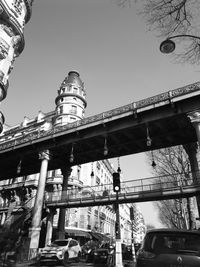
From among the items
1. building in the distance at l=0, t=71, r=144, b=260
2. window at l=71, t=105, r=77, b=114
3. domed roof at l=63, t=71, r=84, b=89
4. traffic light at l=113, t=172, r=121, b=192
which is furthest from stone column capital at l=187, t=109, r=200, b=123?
domed roof at l=63, t=71, r=84, b=89

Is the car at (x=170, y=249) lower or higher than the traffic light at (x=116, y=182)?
lower

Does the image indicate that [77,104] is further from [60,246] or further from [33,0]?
[60,246]

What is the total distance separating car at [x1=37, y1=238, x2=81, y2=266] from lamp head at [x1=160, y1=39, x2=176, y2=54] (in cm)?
1311

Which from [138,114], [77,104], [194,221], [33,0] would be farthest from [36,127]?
[194,221]

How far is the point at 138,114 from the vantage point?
18.7 m

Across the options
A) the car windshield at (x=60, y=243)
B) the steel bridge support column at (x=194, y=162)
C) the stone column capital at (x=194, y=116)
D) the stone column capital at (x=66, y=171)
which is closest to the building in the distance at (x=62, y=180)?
the stone column capital at (x=66, y=171)

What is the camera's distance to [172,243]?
4.30 metres

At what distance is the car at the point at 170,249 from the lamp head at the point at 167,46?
6.94 m

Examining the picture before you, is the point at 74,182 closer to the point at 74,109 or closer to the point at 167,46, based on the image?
the point at 74,109

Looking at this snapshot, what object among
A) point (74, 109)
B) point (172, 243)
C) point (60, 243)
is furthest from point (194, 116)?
point (74, 109)

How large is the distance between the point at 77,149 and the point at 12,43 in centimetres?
1610

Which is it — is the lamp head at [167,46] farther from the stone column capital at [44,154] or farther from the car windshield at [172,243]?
the stone column capital at [44,154]

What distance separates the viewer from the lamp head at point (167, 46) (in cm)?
854

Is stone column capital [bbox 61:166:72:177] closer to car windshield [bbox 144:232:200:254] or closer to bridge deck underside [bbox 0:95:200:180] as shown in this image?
bridge deck underside [bbox 0:95:200:180]
